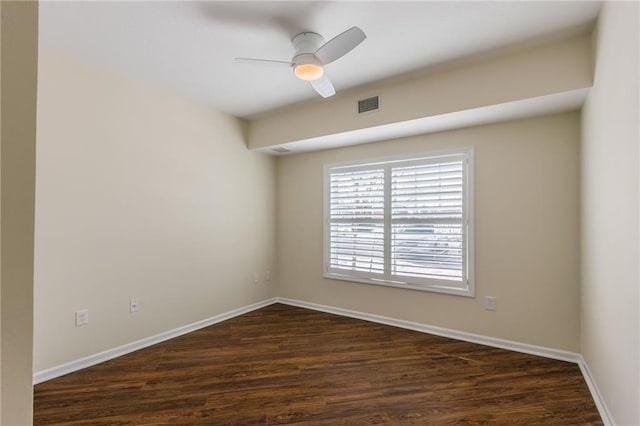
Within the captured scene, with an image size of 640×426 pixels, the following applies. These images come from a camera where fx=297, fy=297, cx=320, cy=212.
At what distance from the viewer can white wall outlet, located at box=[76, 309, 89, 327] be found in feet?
7.97

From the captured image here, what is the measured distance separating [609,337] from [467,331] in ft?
4.45

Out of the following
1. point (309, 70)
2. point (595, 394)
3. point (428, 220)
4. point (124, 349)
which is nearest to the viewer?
point (595, 394)

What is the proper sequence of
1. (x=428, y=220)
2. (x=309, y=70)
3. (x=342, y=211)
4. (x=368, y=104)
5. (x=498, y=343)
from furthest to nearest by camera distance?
(x=342, y=211) → (x=428, y=220) → (x=368, y=104) → (x=498, y=343) → (x=309, y=70)

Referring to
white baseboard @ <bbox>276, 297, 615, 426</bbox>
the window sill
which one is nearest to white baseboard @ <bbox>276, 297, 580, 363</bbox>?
white baseboard @ <bbox>276, 297, 615, 426</bbox>

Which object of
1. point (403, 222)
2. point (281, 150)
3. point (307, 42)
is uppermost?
point (307, 42)

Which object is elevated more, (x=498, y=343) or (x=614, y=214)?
(x=614, y=214)

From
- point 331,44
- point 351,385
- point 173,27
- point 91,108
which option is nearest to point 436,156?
point 331,44

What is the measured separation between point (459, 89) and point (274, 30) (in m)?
1.61

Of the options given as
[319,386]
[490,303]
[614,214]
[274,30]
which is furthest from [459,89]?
[319,386]

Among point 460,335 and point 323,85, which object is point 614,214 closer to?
point 460,335

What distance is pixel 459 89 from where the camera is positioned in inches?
101

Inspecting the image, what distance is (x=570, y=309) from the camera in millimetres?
2572

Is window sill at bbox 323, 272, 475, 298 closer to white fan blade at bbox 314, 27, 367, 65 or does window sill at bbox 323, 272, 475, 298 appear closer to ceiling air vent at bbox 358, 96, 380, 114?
ceiling air vent at bbox 358, 96, 380, 114

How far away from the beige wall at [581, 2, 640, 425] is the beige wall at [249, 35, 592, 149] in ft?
0.64
